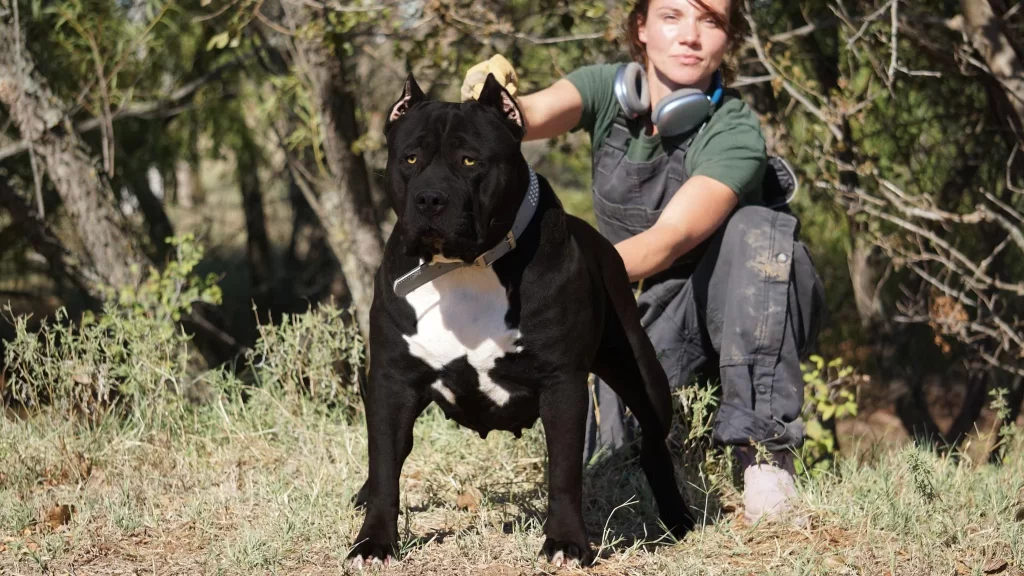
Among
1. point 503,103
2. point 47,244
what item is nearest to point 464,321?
point 503,103

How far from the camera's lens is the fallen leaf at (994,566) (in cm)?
332

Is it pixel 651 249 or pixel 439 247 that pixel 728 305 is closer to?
pixel 651 249

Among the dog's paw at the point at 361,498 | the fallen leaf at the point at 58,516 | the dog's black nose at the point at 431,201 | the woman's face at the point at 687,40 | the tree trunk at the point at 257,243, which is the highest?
the dog's black nose at the point at 431,201

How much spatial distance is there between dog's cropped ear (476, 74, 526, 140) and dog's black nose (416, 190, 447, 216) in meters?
0.35

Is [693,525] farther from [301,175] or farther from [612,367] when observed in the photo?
[301,175]

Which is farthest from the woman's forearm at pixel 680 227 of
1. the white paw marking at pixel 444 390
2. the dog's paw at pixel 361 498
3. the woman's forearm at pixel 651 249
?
the dog's paw at pixel 361 498

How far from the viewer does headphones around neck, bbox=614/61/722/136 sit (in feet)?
13.3

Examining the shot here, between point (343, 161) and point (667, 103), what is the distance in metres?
2.14

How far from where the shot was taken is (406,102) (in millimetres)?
3037

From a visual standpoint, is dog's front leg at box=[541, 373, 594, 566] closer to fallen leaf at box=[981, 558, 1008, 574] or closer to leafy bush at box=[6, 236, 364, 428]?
fallen leaf at box=[981, 558, 1008, 574]

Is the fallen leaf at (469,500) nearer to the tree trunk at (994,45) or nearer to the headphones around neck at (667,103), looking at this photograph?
the headphones around neck at (667,103)

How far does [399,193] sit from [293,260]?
764cm

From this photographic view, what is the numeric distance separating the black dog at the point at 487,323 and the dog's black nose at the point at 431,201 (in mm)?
Answer: 136

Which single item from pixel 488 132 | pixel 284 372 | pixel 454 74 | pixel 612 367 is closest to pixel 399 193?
pixel 488 132
